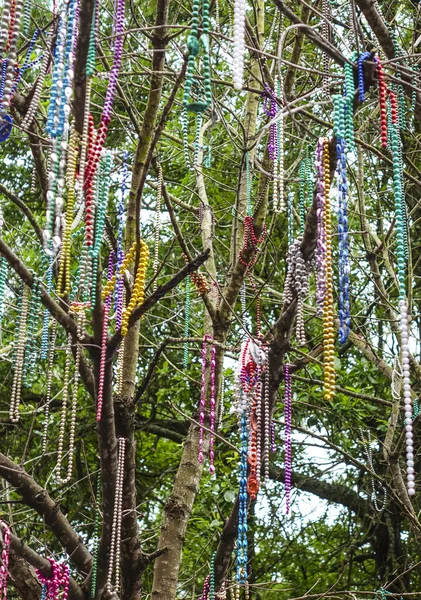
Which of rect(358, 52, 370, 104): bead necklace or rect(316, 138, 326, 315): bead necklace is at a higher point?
rect(358, 52, 370, 104): bead necklace

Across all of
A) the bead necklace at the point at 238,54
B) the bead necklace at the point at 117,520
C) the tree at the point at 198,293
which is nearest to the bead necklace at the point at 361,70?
the tree at the point at 198,293

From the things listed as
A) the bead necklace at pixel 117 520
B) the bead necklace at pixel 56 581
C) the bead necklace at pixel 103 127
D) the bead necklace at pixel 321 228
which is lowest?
the bead necklace at pixel 56 581

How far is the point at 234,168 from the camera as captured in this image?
6395 mm

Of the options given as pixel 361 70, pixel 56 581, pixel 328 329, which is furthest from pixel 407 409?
pixel 56 581

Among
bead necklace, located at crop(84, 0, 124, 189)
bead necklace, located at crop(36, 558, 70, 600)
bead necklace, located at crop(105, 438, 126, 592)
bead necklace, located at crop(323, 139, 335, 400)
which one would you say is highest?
bead necklace, located at crop(84, 0, 124, 189)

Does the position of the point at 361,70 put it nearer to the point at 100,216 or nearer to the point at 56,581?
the point at 100,216

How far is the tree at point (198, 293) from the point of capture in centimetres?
283

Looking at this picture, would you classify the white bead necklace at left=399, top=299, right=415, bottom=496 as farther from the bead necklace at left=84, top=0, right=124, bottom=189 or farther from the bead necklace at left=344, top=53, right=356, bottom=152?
the bead necklace at left=84, top=0, right=124, bottom=189

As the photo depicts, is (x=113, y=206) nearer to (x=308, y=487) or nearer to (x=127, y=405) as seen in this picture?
(x=308, y=487)

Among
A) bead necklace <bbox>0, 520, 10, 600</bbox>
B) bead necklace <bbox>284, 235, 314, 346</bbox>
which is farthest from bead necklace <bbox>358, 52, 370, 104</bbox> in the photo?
bead necklace <bbox>0, 520, 10, 600</bbox>

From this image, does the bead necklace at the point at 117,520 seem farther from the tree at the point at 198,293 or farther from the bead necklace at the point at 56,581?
the bead necklace at the point at 56,581

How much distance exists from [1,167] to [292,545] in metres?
3.68

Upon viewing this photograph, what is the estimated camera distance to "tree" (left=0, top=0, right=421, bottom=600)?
9.27 feet

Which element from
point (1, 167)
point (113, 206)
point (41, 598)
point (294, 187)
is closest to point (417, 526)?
point (41, 598)
